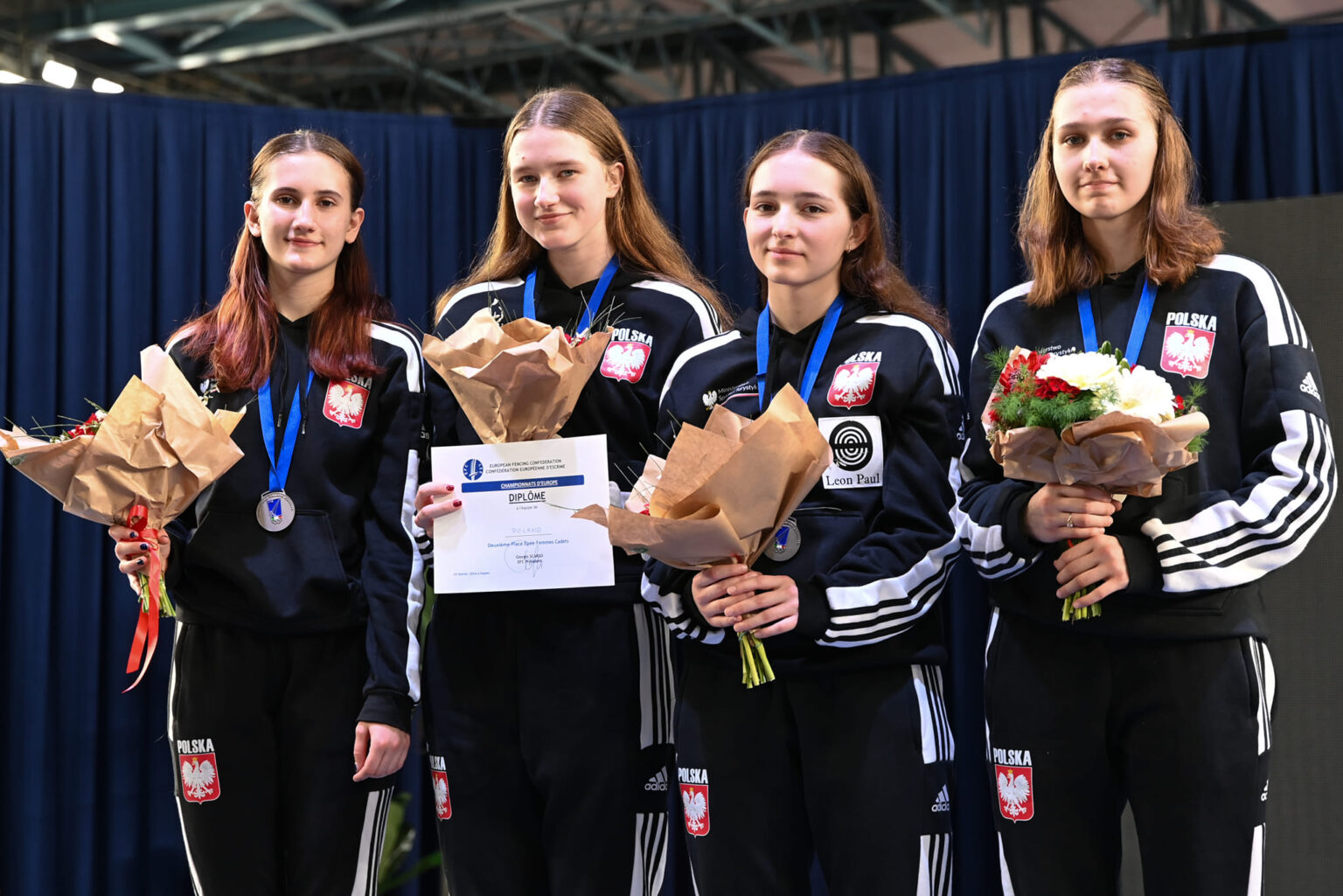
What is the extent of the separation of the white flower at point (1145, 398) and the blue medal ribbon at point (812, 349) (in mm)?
578

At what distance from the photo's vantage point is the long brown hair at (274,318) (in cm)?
262

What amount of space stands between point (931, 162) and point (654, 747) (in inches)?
113

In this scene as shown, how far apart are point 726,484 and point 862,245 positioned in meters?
0.74

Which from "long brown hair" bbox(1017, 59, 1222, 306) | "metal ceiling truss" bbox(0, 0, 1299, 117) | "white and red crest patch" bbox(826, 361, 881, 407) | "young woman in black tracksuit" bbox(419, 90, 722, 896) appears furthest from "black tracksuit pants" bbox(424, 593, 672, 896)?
"metal ceiling truss" bbox(0, 0, 1299, 117)

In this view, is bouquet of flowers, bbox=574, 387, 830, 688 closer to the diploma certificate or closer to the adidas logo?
the diploma certificate

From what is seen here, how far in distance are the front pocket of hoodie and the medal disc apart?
0.01 m

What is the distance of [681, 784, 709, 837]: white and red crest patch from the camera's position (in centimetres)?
221

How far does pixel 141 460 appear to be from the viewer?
2355mm

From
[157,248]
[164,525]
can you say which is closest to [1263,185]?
[164,525]

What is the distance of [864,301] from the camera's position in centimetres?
246

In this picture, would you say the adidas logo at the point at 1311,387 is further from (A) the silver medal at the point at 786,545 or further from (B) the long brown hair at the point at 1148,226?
(A) the silver medal at the point at 786,545

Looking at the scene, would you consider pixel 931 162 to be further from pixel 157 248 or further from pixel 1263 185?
pixel 157 248

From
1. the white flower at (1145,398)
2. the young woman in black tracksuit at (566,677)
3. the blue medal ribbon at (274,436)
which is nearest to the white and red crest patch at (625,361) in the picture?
the young woman in black tracksuit at (566,677)
